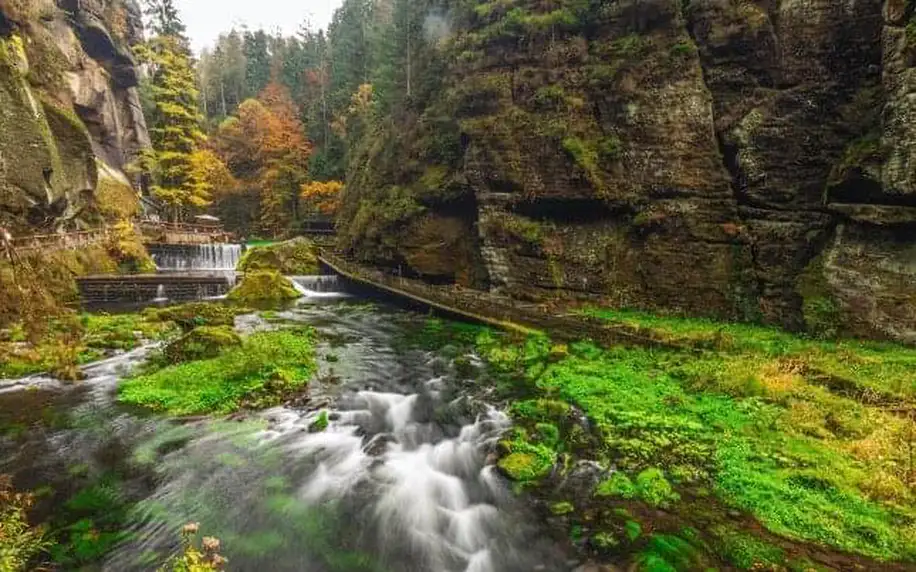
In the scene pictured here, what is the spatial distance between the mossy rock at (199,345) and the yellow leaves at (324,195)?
3889cm

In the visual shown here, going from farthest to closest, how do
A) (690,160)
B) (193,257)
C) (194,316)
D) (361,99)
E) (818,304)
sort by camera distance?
(361,99) → (193,257) → (690,160) → (194,316) → (818,304)

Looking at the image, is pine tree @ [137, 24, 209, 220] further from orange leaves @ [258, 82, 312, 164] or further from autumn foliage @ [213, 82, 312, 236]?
autumn foliage @ [213, 82, 312, 236]

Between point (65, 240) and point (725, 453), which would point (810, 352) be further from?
point (65, 240)

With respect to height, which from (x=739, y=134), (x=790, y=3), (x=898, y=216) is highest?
(x=790, y=3)

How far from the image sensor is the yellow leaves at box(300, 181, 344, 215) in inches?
2104

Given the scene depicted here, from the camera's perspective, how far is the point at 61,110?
2864cm

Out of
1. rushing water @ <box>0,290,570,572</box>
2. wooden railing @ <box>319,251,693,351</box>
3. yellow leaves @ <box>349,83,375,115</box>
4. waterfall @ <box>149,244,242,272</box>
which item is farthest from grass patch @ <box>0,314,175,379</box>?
yellow leaves @ <box>349,83,375,115</box>

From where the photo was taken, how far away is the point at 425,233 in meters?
28.0

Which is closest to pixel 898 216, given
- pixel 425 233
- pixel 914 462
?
pixel 914 462

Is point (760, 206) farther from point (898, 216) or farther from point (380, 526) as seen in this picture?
point (380, 526)

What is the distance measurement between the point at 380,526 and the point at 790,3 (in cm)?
2448

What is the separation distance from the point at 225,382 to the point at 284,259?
24.3 meters

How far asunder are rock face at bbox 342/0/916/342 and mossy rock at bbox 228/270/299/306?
7.52m

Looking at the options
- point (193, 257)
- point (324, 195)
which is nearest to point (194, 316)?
point (193, 257)
